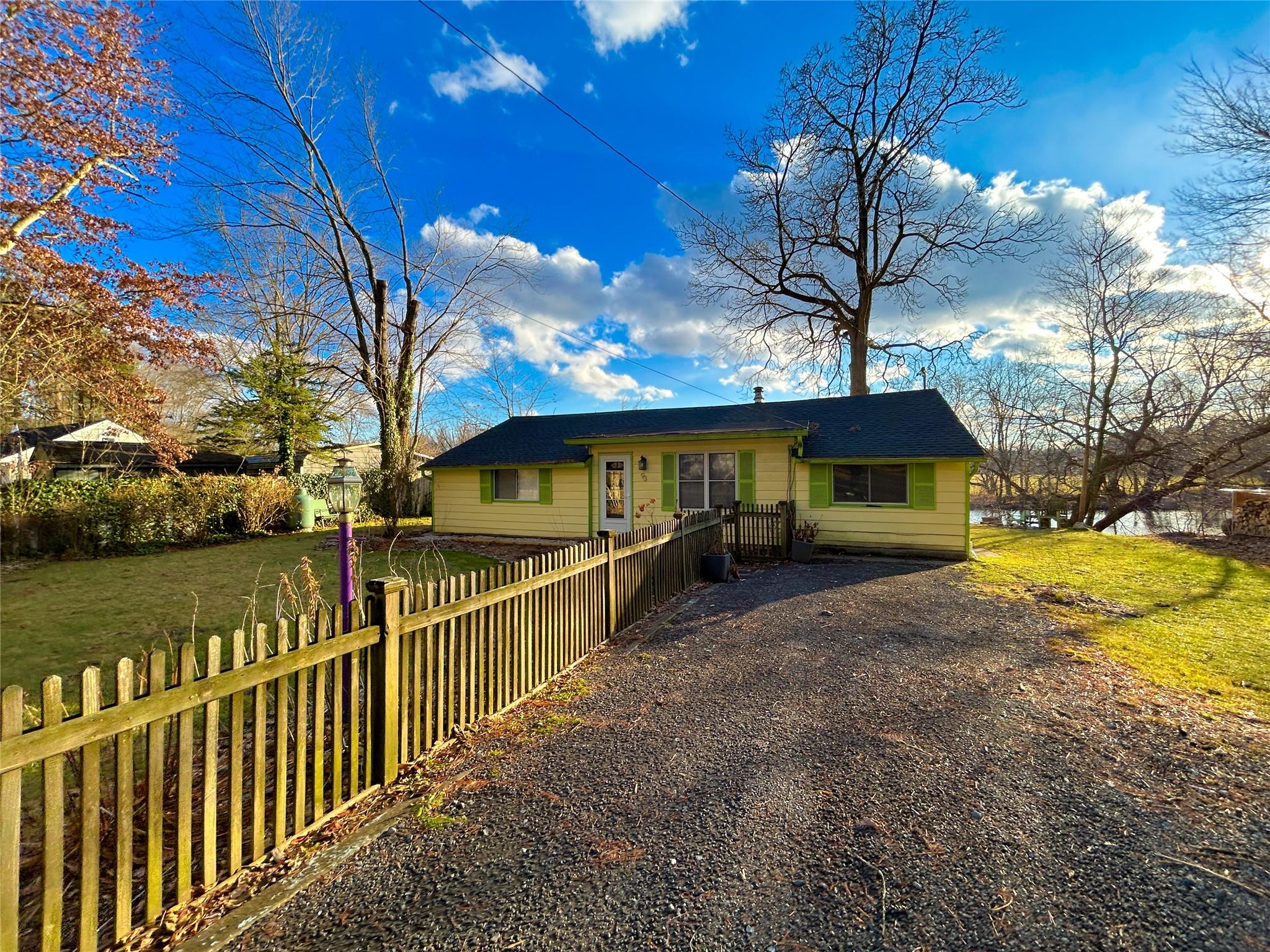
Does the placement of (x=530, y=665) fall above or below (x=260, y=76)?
below

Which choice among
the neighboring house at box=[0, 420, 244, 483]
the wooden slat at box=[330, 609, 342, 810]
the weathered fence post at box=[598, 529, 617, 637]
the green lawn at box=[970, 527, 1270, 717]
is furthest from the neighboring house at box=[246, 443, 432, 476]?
the green lawn at box=[970, 527, 1270, 717]

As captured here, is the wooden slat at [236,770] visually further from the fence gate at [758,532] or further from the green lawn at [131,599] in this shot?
the fence gate at [758,532]

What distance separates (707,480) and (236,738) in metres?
10.1

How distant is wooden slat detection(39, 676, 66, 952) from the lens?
151 cm

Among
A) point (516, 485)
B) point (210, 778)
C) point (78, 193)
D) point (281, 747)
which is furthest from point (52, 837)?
point (516, 485)

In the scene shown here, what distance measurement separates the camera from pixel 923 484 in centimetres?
1016

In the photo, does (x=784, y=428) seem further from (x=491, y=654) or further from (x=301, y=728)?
(x=301, y=728)

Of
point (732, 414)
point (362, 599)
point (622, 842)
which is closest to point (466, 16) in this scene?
point (362, 599)

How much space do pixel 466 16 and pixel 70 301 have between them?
741 cm

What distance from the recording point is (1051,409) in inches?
773

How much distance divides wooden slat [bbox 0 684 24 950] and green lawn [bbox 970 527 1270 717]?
21.2ft

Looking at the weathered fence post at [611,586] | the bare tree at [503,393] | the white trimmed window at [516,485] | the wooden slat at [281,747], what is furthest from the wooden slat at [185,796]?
the bare tree at [503,393]

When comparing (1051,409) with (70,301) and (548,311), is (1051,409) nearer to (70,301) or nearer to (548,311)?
(548,311)

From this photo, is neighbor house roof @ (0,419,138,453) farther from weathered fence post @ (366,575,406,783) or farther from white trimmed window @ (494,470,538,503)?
weathered fence post @ (366,575,406,783)
